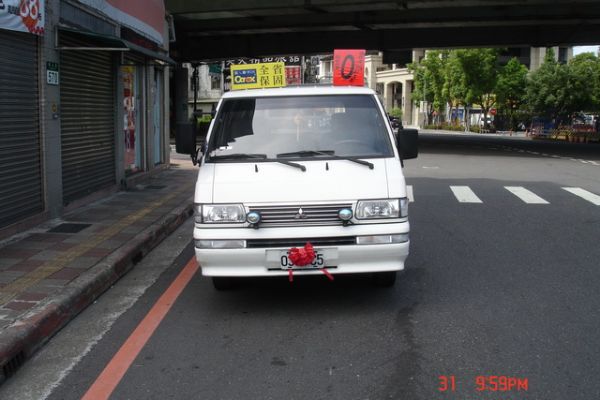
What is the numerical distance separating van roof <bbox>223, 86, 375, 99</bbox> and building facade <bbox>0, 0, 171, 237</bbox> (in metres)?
3.26

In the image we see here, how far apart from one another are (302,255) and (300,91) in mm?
1976

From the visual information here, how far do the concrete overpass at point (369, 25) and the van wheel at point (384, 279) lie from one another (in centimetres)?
1712

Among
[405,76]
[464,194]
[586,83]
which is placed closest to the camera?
[464,194]

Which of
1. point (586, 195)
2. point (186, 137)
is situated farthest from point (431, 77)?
point (186, 137)

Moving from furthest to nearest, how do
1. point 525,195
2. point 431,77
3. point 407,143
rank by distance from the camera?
point 431,77
point 525,195
point 407,143

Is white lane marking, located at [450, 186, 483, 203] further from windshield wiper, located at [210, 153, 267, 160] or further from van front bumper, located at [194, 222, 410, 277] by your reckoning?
van front bumper, located at [194, 222, 410, 277]

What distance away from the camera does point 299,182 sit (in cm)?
557

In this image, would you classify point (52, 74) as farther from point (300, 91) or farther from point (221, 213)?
point (221, 213)

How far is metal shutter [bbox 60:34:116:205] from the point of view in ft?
34.1

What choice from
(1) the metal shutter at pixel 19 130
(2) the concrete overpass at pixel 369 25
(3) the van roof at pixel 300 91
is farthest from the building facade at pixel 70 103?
(2) the concrete overpass at pixel 369 25

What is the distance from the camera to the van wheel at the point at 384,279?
6133 millimetres

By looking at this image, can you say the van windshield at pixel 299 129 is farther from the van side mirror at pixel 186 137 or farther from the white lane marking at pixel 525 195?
the white lane marking at pixel 525 195

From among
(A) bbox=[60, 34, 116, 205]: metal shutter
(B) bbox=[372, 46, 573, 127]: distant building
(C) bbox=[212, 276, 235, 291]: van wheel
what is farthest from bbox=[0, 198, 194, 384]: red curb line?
(B) bbox=[372, 46, 573, 127]: distant building

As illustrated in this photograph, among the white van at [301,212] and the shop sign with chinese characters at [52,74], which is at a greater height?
the shop sign with chinese characters at [52,74]
